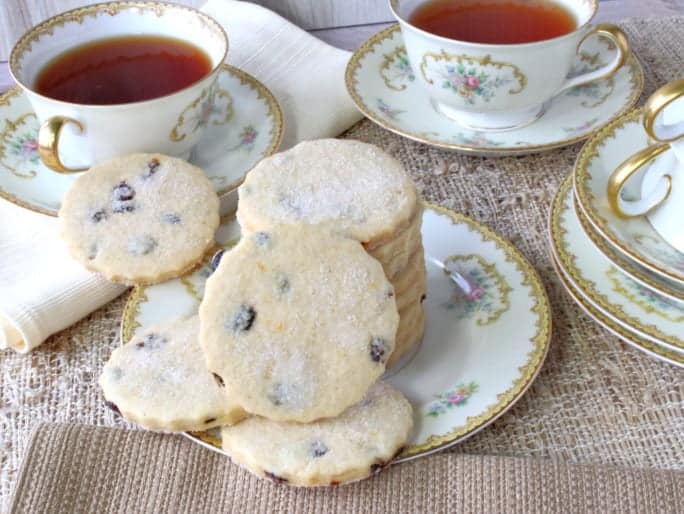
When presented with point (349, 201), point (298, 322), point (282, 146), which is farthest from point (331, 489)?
point (282, 146)

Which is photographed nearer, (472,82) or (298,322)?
(298,322)

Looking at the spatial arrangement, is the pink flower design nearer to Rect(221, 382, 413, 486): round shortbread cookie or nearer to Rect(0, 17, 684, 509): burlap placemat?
Rect(0, 17, 684, 509): burlap placemat

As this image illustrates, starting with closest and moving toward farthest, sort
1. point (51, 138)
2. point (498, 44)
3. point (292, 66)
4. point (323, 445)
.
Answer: point (323, 445)
point (51, 138)
point (498, 44)
point (292, 66)

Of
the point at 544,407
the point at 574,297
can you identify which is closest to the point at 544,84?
the point at 574,297

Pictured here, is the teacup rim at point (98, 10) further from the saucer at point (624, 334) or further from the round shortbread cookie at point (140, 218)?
the saucer at point (624, 334)

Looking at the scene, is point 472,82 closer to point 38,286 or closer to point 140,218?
point 140,218

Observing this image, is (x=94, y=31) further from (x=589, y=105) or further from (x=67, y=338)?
(x=589, y=105)
